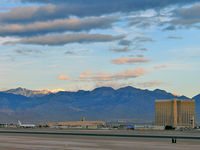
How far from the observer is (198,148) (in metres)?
78.4

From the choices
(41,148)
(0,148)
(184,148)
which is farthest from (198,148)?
(0,148)

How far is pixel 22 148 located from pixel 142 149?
21700mm

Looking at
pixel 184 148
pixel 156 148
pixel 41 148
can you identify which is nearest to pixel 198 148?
pixel 184 148

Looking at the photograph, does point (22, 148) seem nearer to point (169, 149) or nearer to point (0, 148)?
point (0, 148)

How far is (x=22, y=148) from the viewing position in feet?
259

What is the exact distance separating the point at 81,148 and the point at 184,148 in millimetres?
18763

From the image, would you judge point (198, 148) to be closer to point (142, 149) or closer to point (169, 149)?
point (169, 149)

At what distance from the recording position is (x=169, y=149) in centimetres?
7712

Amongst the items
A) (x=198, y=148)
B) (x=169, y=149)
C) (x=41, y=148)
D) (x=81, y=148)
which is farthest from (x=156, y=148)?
(x=41, y=148)

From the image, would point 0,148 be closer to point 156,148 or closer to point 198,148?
point 156,148

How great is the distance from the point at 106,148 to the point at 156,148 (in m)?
9.07

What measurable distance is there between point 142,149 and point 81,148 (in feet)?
36.8

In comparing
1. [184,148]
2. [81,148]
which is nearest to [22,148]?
[81,148]

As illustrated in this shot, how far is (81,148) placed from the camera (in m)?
79.4
